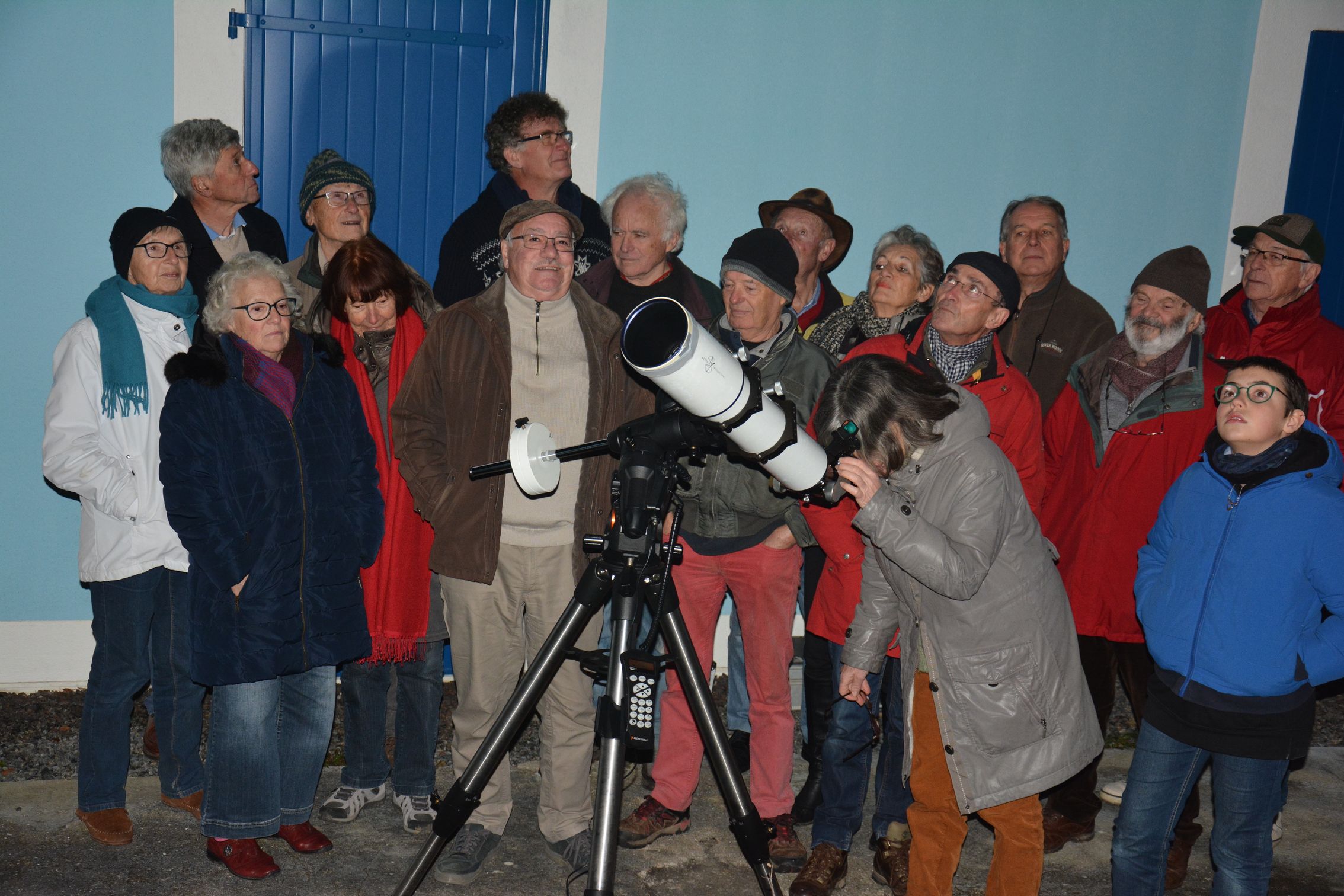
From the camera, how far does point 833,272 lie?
17.5 ft

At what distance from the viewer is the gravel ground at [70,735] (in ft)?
13.5

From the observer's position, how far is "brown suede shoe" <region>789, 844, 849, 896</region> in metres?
3.47

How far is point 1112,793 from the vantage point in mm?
4273

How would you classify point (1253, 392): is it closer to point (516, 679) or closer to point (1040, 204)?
point (1040, 204)

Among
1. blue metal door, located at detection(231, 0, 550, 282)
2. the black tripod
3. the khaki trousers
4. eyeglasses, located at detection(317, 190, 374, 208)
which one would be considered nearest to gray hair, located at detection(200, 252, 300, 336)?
eyeglasses, located at detection(317, 190, 374, 208)

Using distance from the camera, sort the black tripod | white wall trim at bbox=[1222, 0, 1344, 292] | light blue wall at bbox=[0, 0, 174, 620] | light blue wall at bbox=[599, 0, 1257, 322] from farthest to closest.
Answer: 1. white wall trim at bbox=[1222, 0, 1344, 292]
2. light blue wall at bbox=[599, 0, 1257, 322]
3. light blue wall at bbox=[0, 0, 174, 620]
4. the black tripod

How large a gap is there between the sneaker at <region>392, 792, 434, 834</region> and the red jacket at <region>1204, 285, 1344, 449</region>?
335cm

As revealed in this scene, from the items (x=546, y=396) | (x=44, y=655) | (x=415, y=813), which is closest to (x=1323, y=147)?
(x=546, y=396)

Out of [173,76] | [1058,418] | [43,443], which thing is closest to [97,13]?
[173,76]

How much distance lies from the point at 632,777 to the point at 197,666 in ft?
5.54

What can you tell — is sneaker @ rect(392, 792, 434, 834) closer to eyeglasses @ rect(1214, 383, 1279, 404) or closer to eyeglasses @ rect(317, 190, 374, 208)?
eyeglasses @ rect(317, 190, 374, 208)

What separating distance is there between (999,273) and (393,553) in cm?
221

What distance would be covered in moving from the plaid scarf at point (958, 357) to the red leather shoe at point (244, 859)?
8.64 ft

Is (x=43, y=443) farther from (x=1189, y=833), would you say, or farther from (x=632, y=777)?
(x=1189, y=833)
